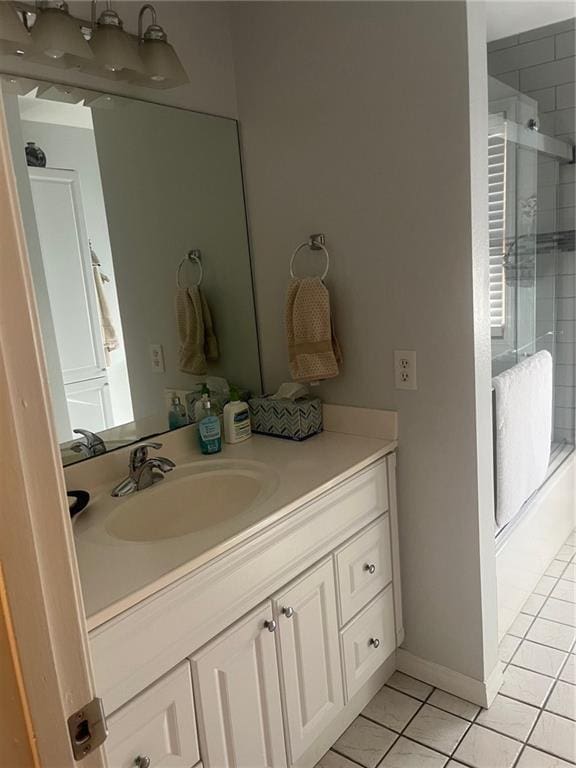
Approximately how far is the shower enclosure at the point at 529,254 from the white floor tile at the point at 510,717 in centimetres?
113

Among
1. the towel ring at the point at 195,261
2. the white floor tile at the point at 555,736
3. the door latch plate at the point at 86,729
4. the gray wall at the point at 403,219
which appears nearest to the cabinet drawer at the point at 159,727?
the door latch plate at the point at 86,729

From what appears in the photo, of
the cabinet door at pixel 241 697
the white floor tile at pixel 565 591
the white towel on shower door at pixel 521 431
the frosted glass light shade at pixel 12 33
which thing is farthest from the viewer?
the white floor tile at pixel 565 591

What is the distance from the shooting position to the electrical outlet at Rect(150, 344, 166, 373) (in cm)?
183

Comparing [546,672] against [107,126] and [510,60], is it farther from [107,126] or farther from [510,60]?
[510,60]

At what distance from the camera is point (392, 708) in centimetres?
184

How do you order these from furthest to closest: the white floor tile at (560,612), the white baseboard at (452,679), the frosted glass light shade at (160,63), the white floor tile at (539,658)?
the white floor tile at (560,612), the white floor tile at (539,658), the white baseboard at (452,679), the frosted glass light shade at (160,63)

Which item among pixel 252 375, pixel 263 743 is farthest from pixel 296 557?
pixel 252 375

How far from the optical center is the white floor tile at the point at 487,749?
162 centimetres

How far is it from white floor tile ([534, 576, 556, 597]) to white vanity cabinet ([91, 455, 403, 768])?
0.82m

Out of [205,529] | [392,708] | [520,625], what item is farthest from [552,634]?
[205,529]

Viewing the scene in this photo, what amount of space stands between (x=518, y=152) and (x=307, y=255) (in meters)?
Answer: 1.26

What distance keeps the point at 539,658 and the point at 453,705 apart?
0.39 m

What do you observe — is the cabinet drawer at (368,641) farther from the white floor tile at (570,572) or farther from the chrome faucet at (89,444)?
the white floor tile at (570,572)

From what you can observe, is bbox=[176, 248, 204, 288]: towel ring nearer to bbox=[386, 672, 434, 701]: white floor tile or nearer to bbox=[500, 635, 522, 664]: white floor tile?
bbox=[386, 672, 434, 701]: white floor tile
